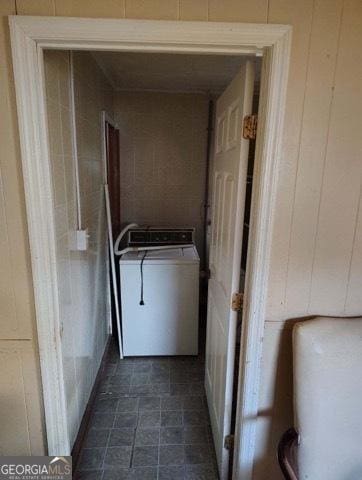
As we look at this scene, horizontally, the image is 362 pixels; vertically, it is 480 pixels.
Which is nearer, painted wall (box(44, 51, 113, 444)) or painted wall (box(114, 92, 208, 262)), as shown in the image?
painted wall (box(44, 51, 113, 444))

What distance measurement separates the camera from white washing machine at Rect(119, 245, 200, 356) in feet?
7.82

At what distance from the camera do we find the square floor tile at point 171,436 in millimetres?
1790

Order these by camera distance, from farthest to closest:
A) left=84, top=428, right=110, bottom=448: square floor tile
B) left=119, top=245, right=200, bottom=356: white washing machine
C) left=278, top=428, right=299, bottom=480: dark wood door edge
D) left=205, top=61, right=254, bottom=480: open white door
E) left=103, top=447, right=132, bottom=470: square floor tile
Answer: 1. left=119, top=245, right=200, bottom=356: white washing machine
2. left=84, top=428, right=110, bottom=448: square floor tile
3. left=103, top=447, right=132, bottom=470: square floor tile
4. left=205, top=61, right=254, bottom=480: open white door
5. left=278, top=428, right=299, bottom=480: dark wood door edge

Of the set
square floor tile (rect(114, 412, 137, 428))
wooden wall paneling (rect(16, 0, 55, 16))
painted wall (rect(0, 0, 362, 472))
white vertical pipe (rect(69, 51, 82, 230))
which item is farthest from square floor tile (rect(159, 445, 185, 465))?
wooden wall paneling (rect(16, 0, 55, 16))

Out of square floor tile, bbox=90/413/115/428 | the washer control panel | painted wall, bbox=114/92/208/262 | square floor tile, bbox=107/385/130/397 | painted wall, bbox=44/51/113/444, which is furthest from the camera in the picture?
painted wall, bbox=114/92/208/262

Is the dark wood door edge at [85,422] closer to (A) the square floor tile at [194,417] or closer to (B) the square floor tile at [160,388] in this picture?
(B) the square floor tile at [160,388]

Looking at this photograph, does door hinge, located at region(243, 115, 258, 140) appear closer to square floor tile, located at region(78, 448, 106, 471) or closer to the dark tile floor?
the dark tile floor

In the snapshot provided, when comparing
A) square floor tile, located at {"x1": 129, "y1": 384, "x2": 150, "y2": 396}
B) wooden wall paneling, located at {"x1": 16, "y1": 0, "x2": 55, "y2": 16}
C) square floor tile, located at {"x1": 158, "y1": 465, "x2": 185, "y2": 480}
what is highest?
wooden wall paneling, located at {"x1": 16, "y1": 0, "x2": 55, "y2": 16}

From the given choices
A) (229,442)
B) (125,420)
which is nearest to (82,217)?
(125,420)

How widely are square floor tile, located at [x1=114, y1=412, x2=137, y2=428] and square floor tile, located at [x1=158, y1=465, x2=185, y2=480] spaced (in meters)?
0.35

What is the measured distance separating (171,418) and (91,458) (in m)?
0.53

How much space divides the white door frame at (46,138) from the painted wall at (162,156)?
6.74 feet

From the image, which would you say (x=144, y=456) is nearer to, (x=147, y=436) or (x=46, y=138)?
(x=147, y=436)

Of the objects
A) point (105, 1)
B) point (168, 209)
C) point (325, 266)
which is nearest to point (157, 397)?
point (325, 266)
